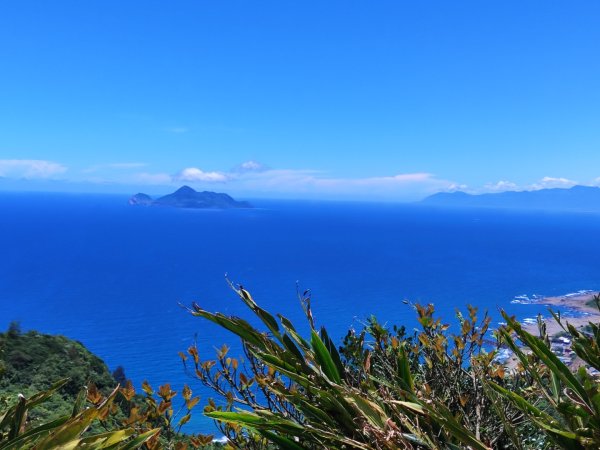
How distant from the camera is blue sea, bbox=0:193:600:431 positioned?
4784 centimetres

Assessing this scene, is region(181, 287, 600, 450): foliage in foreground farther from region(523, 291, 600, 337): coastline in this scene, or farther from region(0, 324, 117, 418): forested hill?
region(523, 291, 600, 337): coastline

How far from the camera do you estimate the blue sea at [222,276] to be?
4784 cm

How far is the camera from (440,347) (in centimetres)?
232

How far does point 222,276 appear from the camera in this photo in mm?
79438

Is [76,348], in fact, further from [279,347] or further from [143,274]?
[143,274]

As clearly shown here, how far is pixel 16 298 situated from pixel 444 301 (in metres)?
56.3

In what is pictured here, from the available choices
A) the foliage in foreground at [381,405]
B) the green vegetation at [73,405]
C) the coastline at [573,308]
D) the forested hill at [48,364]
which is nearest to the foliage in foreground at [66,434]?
the green vegetation at [73,405]

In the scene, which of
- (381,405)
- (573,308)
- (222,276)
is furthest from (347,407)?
(222,276)

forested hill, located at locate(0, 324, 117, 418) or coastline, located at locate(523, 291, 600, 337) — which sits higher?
forested hill, located at locate(0, 324, 117, 418)

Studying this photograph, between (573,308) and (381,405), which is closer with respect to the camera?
(381,405)

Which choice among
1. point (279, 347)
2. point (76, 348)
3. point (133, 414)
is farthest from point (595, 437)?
point (76, 348)

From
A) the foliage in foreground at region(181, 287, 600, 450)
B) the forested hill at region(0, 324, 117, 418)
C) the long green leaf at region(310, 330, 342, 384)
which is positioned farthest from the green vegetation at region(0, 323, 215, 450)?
the long green leaf at region(310, 330, 342, 384)

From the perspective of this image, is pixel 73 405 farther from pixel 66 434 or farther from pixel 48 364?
pixel 48 364

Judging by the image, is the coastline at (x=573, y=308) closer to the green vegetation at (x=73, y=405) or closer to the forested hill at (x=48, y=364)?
the forested hill at (x=48, y=364)
